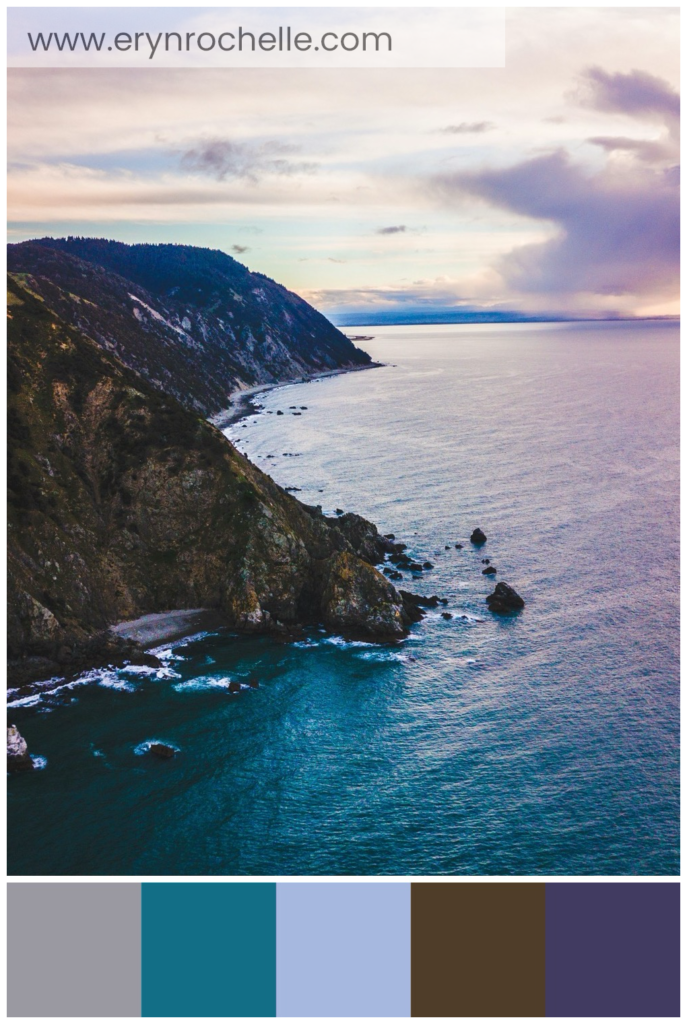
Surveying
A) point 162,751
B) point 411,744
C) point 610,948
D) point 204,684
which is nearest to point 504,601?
point 411,744

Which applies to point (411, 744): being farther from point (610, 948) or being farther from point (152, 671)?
point (610, 948)

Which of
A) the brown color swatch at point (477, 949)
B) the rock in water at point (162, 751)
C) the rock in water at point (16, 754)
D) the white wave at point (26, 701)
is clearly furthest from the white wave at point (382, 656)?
the brown color swatch at point (477, 949)

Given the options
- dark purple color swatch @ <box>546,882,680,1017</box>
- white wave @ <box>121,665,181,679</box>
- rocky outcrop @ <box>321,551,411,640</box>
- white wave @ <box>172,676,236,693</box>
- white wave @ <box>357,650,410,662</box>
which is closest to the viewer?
dark purple color swatch @ <box>546,882,680,1017</box>

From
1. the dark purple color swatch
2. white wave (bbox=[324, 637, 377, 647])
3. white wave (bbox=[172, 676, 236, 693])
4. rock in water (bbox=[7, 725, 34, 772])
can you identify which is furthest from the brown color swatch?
white wave (bbox=[324, 637, 377, 647])

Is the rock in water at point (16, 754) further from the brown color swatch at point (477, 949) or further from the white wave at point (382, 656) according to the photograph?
the brown color swatch at point (477, 949)

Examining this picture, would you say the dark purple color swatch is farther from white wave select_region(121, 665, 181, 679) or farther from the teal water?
white wave select_region(121, 665, 181, 679)

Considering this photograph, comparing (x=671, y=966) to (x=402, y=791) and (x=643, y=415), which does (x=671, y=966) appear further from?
(x=643, y=415)

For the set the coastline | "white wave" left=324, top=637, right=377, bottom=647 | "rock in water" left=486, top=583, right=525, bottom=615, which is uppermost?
"rock in water" left=486, top=583, right=525, bottom=615
